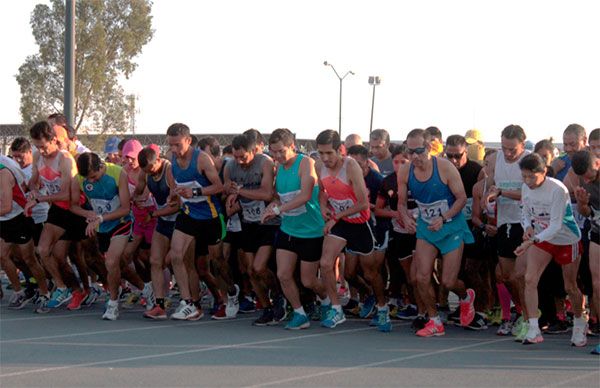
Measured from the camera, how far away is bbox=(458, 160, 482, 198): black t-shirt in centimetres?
1223

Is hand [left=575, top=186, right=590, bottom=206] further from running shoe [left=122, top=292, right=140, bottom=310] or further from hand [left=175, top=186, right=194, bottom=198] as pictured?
running shoe [left=122, top=292, right=140, bottom=310]

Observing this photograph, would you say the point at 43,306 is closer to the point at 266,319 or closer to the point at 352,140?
the point at 266,319

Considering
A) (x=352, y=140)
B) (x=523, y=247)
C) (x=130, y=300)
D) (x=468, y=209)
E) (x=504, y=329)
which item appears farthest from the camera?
(x=130, y=300)

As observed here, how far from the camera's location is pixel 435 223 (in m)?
11.3

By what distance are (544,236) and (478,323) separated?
2.02 m

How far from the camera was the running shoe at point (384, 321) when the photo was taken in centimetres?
1183

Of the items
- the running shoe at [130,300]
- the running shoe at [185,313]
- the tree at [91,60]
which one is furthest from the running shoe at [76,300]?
the tree at [91,60]

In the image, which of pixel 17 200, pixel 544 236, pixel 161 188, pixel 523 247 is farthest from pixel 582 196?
pixel 17 200

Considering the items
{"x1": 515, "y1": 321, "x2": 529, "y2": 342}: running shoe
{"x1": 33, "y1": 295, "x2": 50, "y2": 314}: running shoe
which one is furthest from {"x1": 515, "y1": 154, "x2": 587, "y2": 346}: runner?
{"x1": 33, "y1": 295, "x2": 50, "y2": 314}: running shoe

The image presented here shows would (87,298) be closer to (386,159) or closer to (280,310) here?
(280,310)

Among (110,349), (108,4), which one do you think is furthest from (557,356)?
(108,4)

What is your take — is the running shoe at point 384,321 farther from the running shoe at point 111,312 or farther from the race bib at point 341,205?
the running shoe at point 111,312

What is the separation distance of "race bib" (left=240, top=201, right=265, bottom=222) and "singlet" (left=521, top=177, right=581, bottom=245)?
11.2ft

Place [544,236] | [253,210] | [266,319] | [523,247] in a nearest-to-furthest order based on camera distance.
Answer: [544,236], [523,247], [266,319], [253,210]
